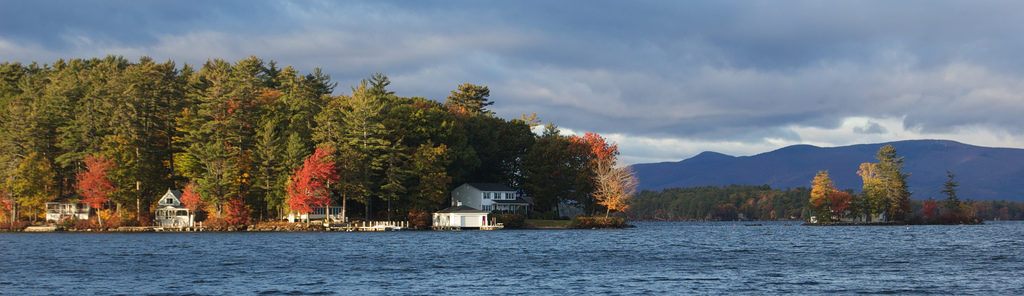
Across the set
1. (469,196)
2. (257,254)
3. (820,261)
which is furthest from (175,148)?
(820,261)

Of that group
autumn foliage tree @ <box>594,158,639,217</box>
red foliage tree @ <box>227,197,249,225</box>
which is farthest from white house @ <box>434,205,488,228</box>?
red foliage tree @ <box>227,197,249,225</box>

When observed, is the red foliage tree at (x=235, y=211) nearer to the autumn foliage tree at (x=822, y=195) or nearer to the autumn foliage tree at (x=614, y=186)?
the autumn foliage tree at (x=614, y=186)

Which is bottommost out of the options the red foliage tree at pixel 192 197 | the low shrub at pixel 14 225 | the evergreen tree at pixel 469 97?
the low shrub at pixel 14 225

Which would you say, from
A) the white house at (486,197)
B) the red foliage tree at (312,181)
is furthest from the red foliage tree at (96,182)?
the white house at (486,197)

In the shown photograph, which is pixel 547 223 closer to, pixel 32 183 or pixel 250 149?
pixel 250 149

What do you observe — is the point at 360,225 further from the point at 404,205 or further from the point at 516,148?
the point at 516,148

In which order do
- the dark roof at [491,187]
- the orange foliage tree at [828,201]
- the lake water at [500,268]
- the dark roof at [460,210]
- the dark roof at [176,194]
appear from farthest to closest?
the orange foliage tree at [828,201] → the dark roof at [491,187] → the dark roof at [460,210] → the dark roof at [176,194] → the lake water at [500,268]

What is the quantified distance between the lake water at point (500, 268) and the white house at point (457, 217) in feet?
111

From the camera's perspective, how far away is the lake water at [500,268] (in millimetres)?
39594

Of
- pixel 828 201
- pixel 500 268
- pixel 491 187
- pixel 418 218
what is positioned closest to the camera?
pixel 500 268

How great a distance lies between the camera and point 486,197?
11475cm

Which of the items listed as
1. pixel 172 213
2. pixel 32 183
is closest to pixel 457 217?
pixel 172 213

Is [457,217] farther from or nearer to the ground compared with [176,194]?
nearer to the ground

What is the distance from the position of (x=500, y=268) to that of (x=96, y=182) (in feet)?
240
